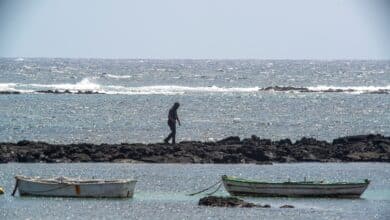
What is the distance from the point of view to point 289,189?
106 ft

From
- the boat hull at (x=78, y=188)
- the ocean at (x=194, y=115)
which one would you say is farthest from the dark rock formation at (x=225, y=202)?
the ocean at (x=194, y=115)

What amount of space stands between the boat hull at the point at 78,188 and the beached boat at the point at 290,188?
2665 mm

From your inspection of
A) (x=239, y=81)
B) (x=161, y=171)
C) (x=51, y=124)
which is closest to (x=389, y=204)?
(x=161, y=171)

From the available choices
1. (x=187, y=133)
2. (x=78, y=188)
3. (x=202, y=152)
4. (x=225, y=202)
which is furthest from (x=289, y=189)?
(x=187, y=133)

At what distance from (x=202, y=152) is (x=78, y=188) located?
929 centimetres

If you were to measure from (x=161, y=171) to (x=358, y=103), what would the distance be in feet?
155

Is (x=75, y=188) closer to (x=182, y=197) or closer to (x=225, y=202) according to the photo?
(x=182, y=197)

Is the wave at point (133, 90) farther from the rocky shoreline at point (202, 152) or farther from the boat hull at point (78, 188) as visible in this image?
the boat hull at point (78, 188)

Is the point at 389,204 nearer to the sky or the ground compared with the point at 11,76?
nearer to the sky

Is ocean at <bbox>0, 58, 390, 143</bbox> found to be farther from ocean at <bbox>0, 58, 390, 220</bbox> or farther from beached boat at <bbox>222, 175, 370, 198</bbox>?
beached boat at <bbox>222, 175, 370, 198</bbox>

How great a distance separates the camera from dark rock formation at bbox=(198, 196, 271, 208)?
100 ft

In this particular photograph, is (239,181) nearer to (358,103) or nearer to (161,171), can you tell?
(161,171)

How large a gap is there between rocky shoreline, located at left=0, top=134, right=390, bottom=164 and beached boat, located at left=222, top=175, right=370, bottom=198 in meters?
7.20

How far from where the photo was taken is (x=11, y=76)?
459 ft
